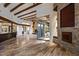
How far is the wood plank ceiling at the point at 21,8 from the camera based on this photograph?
383cm

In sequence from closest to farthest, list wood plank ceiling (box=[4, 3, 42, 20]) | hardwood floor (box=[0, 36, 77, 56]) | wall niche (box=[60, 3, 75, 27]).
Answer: wood plank ceiling (box=[4, 3, 42, 20]) < hardwood floor (box=[0, 36, 77, 56]) < wall niche (box=[60, 3, 75, 27])

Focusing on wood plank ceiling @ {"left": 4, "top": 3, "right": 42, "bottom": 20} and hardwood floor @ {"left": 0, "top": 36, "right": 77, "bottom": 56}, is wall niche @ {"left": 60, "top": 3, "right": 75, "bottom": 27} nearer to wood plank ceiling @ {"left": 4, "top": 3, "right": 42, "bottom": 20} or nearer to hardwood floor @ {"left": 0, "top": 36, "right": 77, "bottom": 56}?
hardwood floor @ {"left": 0, "top": 36, "right": 77, "bottom": 56}

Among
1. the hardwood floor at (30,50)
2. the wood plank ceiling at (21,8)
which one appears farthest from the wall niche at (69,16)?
the wood plank ceiling at (21,8)

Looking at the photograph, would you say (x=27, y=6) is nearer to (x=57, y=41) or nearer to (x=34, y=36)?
(x=57, y=41)

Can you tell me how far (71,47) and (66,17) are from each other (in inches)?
39.4

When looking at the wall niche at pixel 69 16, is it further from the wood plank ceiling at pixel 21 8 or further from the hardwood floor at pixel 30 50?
the wood plank ceiling at pixel 21 8

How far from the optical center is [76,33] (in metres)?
4.30

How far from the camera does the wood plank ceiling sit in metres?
3.83

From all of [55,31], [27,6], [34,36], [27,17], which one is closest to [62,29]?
[55,31]

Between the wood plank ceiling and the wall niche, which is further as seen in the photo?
the wall niche

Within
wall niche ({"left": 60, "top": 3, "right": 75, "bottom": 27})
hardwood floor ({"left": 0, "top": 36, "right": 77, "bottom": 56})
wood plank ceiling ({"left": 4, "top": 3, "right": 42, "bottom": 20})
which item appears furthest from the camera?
wall niche ({"left": 60, "top": 3, "right": 75, "bottom": 27})

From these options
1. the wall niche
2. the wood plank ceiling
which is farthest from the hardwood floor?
the wood plank ceiling

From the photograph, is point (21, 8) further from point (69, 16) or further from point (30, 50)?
point (69, 16)

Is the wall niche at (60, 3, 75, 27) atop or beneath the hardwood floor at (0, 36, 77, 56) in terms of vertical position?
atop
